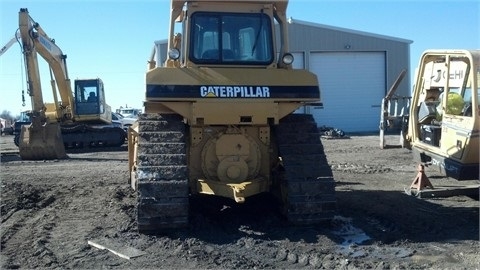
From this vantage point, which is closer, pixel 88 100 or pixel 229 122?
pixel 229 122

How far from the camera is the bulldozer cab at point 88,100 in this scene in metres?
24.4

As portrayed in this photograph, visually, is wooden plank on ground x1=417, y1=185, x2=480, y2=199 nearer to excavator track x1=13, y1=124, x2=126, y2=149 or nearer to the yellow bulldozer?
the yellow bulldozer

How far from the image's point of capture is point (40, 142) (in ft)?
60.7

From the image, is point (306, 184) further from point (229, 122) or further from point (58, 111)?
point (58, 111)

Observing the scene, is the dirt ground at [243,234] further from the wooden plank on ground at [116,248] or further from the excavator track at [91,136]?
the excavator track at [91,136]

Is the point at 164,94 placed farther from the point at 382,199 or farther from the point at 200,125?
the point at 382,199

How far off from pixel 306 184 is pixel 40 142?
43.0 feet

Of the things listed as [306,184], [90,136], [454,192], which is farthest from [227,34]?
[90,136]

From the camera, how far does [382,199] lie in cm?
982

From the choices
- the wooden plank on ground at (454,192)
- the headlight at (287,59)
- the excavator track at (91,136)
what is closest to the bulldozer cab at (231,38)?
the headlight at (287,59)

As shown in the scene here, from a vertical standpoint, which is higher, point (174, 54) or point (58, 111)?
point (174, 54)

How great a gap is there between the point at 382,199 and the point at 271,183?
8.37 feet

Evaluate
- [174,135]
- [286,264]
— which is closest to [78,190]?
[174,135]

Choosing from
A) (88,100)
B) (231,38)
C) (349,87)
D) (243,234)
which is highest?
(231,38)
